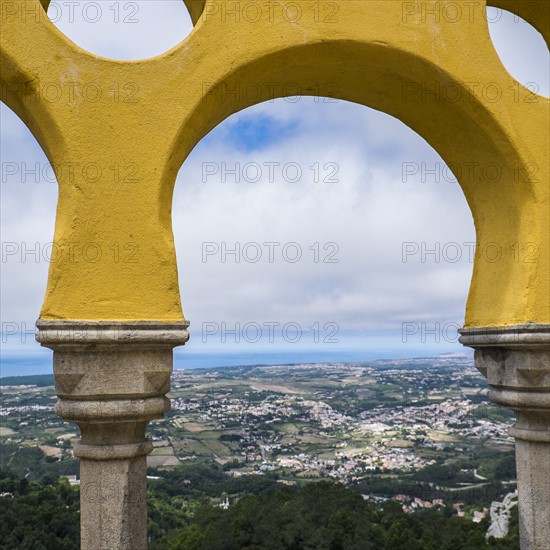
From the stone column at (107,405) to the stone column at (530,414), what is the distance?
1.89 metres

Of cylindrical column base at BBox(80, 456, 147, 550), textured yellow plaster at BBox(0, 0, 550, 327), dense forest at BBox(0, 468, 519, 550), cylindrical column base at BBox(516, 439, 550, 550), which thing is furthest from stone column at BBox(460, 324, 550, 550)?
dense forest at BBox(0, 468, 519, 550)

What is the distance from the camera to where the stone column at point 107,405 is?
7.62ft

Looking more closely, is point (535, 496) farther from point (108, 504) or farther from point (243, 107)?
point (243, 107)

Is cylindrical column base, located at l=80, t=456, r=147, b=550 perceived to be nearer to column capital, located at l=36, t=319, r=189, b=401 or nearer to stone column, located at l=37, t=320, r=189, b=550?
stone column, located at l=37, t=320, r=189, b=550

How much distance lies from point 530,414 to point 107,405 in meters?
2.21

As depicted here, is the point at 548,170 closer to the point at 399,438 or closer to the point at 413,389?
the point at 399,438

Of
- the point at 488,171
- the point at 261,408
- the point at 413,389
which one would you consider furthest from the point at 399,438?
the point at 488,171

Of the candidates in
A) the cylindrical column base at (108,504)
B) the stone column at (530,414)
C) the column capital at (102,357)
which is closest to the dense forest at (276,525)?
the cylindrical column base at (108,504)

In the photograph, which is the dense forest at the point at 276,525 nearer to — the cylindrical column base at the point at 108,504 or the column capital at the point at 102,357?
the cylindrical column base at the point at 108,504

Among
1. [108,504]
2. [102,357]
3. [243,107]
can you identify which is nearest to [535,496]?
[108,504]

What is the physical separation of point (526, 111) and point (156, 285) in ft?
7.52

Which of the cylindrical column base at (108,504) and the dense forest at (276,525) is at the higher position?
the cylindrical column base at (108,504)

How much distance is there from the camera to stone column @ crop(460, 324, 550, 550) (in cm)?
295

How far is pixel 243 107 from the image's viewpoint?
10.8 ft
